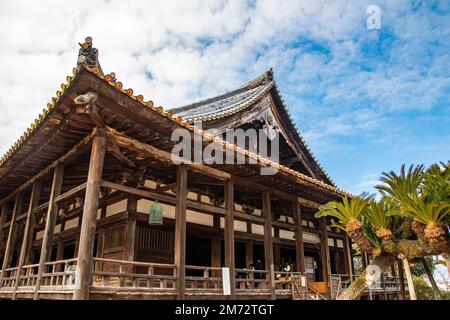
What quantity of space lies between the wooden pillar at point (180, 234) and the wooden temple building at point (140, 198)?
0.07ft

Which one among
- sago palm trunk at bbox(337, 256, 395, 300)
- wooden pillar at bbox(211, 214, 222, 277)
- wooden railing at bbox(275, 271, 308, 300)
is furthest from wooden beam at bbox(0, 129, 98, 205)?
wooden railing at bbox(275, 271, 308, 300)

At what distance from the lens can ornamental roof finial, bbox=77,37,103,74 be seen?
19.0 ft

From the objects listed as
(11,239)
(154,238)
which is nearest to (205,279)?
(154,238)

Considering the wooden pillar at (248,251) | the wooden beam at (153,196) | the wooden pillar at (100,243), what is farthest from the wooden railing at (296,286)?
the wooden pillar at (100,243)

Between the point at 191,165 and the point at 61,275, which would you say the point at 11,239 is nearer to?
the point at 61,275

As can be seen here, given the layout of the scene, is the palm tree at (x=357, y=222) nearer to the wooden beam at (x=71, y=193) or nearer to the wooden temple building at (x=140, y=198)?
the wooden temple building at (x=140, y=198)

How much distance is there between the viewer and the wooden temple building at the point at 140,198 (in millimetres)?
6527

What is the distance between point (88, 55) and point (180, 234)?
4050 millimetres

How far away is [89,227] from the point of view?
20.9ft

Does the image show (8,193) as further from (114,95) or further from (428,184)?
(428,184)

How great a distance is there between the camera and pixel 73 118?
6758 mm

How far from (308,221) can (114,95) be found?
12.2 m

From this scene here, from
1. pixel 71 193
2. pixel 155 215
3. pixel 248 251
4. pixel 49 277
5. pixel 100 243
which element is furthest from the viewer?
pixel 248 251

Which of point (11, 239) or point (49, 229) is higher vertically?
point (11, 239)
